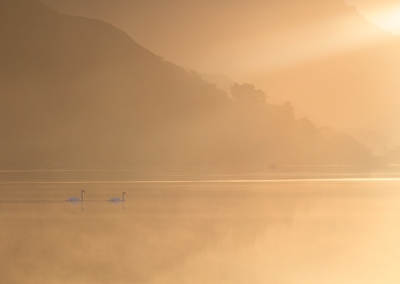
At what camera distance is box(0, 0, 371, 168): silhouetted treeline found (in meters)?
89.4

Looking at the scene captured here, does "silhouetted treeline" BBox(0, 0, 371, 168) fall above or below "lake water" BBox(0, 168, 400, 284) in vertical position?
above

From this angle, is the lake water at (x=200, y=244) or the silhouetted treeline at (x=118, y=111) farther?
the silhouetted treeline at (x=118, y=111)

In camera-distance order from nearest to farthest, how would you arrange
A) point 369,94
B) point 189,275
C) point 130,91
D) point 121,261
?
point 189,275 < point 121,261 < point 130,91 < point 369,94

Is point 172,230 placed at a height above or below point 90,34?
below

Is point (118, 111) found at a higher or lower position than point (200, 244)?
higher

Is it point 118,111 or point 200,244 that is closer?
point 200,244

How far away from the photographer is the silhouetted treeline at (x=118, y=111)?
89.4 metres

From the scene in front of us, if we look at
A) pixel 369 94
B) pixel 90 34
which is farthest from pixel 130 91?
pixel 369 94

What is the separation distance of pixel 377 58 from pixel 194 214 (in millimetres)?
140598

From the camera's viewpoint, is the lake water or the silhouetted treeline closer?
the lake water

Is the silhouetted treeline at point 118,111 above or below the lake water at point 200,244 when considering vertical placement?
above

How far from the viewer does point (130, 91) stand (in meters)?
111

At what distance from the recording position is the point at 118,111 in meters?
105

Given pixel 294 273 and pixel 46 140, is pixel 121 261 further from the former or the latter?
pixel 46 140
